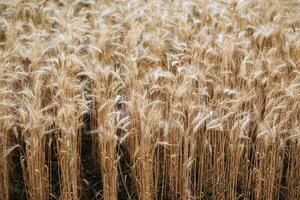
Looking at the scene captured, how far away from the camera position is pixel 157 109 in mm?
2664

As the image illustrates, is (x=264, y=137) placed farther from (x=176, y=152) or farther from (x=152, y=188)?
(x=152, y=188)

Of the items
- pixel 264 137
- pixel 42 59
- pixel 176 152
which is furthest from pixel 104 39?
pixel 264 137

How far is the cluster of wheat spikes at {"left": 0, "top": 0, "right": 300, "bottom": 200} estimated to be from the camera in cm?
265

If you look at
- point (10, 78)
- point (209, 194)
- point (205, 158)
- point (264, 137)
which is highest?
point (10, 78)

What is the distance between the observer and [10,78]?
306 centimetres

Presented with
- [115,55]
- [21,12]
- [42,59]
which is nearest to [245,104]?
[115,55]

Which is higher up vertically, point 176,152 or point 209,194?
point 176,152

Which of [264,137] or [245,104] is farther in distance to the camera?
[245,104]

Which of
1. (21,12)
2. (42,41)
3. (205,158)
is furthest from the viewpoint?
(21,12)

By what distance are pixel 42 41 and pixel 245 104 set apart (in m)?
1.67

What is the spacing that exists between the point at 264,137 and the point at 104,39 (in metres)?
1.44

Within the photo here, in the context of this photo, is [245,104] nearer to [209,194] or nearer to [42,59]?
[209,194]

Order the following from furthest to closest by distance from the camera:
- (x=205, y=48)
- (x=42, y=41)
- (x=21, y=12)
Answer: (x=21, y=12)
(x=42, y=41)
(x=205, y=48)

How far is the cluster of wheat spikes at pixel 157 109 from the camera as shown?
104 inches
